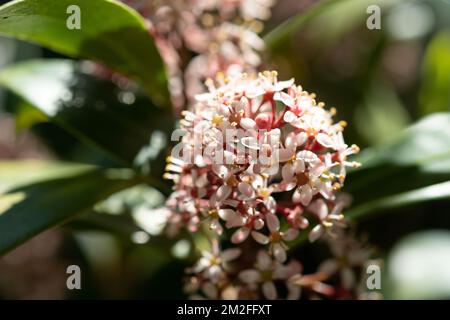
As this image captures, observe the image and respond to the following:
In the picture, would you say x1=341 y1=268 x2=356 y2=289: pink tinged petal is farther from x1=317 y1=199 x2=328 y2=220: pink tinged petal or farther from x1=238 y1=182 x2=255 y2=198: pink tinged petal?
x1=238 y1=182 x2=255 y2=198: pink tinged petal

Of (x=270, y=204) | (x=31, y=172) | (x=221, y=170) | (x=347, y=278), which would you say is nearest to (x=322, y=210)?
(x=270, y=204)

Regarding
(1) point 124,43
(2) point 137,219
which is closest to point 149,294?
(2) point 137,219

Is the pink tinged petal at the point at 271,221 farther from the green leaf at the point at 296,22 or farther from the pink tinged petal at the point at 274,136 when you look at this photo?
the green leaf at the point at 296,22

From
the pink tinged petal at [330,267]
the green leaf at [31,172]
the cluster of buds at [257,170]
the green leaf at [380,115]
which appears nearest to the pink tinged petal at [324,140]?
the cluster of buds at [257,170]

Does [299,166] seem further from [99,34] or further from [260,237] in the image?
A: [99,34]

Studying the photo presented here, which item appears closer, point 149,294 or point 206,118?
point 206,118
